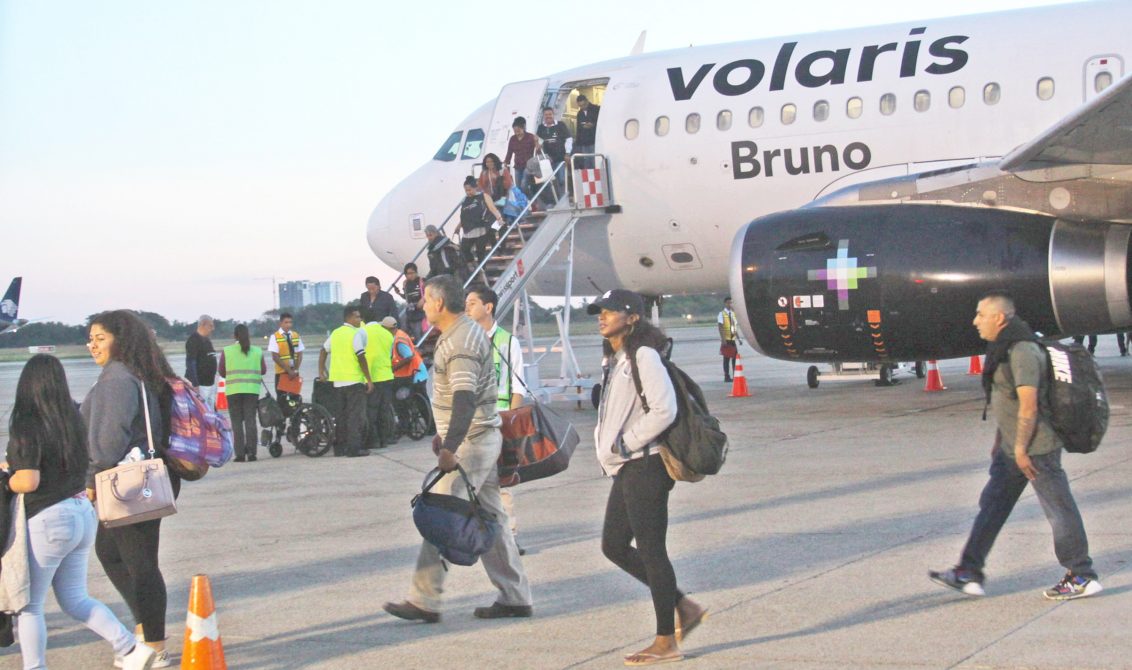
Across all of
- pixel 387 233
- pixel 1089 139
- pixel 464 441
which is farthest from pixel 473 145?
pixel 464 441

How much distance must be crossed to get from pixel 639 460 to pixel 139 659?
2241mm

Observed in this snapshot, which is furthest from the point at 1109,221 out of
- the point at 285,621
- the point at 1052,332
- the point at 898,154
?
the point at 285,621

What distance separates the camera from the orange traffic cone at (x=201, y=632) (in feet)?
17.8

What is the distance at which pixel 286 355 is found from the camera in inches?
619

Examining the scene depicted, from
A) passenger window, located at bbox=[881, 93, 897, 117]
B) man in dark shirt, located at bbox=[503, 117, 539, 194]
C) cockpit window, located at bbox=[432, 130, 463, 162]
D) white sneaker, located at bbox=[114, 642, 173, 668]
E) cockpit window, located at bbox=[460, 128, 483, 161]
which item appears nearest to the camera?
white sneaker, located at bbox=[114, 642, 173, 668]

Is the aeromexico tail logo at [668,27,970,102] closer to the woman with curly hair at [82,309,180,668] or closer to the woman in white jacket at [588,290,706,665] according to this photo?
the woman in white jacket at [588,290,706,665]

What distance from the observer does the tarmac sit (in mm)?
6016

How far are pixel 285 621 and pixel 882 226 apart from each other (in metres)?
9.15

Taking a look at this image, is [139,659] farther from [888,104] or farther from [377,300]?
[888,104]

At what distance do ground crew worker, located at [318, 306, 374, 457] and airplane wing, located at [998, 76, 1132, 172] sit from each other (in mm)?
6957

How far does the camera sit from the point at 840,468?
456 inches

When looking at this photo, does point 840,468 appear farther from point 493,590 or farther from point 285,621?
point 285,621

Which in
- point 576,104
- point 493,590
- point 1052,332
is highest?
point 576,104

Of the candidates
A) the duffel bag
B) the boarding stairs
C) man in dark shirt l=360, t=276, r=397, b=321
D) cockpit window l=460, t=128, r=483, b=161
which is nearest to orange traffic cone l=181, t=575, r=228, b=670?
the duffel bag
